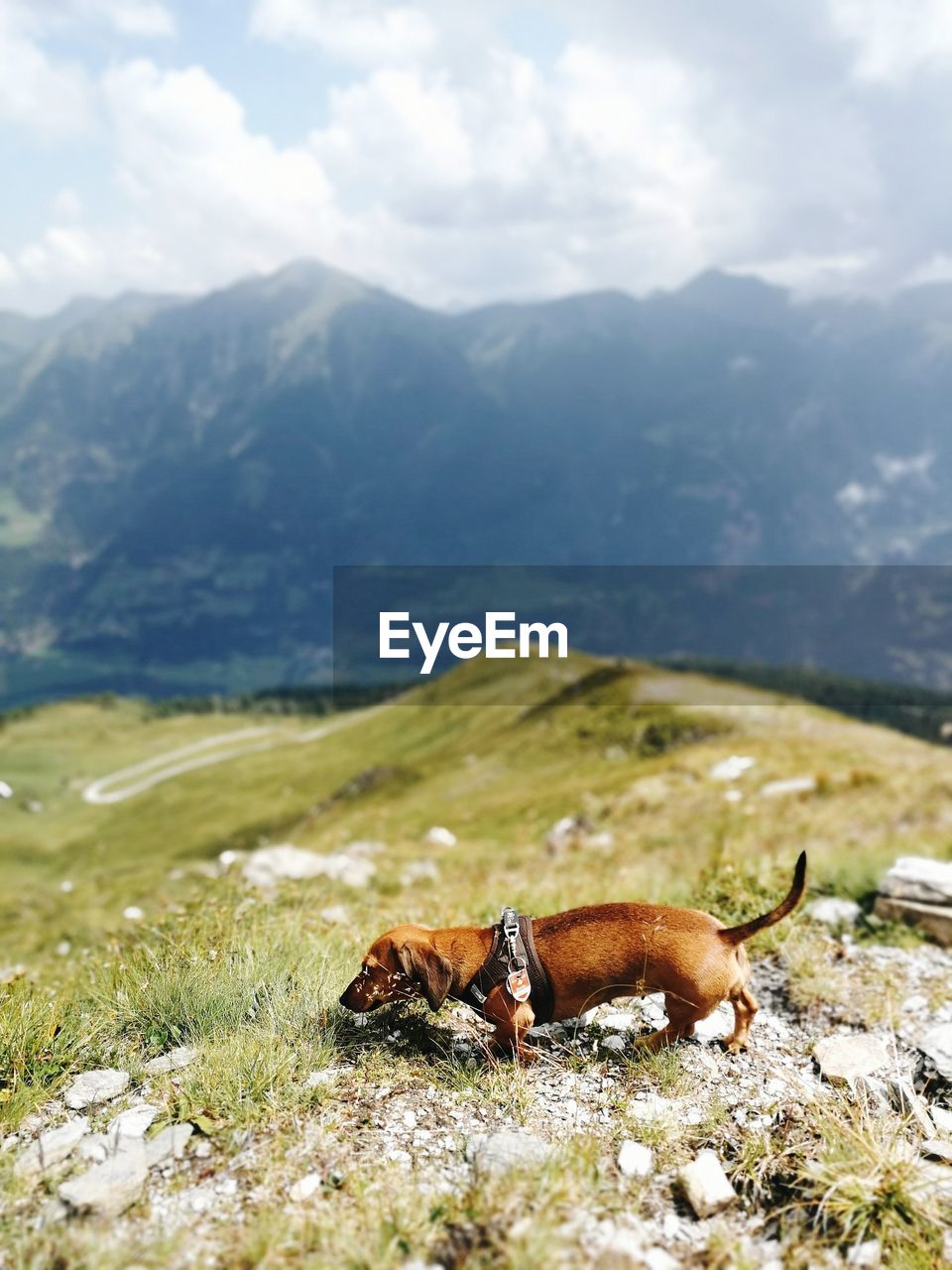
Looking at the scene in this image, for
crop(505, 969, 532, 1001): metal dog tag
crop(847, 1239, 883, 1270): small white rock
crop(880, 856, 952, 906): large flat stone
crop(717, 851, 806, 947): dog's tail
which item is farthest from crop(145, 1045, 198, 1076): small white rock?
crop(880, 856, 952, 906): large flat stone

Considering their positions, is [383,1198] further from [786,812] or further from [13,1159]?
[786,812]

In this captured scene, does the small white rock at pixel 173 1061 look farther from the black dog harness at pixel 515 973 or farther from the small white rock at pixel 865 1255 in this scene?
the small white rock at pixel 865 1255

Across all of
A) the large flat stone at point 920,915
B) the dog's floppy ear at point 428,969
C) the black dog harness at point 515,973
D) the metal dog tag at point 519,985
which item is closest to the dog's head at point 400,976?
the dog's floppy ear at point 428,969

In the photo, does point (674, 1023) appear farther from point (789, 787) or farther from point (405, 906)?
point (789, 787)

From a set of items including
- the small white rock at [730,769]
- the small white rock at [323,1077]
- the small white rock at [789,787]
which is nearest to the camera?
the small white rock at [323,1077]

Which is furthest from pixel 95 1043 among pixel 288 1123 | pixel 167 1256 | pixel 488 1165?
pixel 488 1165

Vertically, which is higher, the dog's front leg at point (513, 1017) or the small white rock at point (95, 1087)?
the dog's front leg at point (513, 1017)
